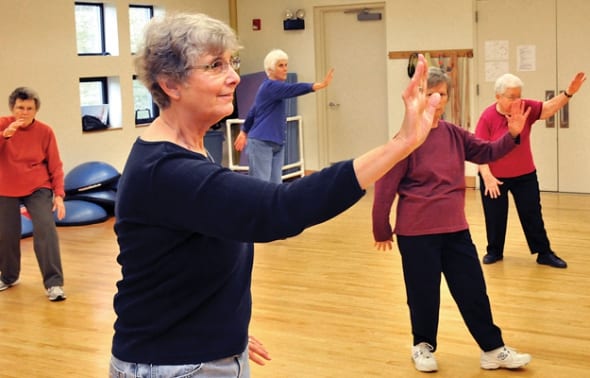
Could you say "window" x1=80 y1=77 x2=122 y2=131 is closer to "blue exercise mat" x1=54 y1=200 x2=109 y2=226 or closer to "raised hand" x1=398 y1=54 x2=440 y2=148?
"blue exercise mat" x1=54 y1=200 x2=109 y2=226

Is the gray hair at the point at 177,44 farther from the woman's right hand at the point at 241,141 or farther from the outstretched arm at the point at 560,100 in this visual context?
the woman's right hand at the point at 241,141

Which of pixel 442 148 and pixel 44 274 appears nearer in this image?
pixel 442 148

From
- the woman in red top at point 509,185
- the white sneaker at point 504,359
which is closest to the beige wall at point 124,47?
the woman in red top at point 509,185

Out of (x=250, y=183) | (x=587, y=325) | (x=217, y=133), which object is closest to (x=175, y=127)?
(x=250, y=183)

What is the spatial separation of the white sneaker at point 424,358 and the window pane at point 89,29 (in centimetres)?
642

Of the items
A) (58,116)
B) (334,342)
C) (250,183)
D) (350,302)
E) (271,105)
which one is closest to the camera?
(250,183)

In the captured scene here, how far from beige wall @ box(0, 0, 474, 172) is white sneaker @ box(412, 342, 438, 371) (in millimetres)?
5505

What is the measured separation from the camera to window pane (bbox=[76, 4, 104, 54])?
927 cm

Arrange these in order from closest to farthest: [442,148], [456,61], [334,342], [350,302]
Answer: [442,148]
[334,342]
[350,302]
[456,61]

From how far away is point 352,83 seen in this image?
10.9m

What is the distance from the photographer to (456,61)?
9781mm

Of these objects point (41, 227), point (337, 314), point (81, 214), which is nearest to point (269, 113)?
point (41, 227)

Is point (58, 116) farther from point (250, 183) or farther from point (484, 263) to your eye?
point (250, 183)

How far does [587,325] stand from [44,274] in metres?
3.55
